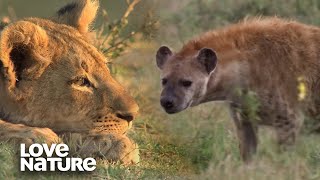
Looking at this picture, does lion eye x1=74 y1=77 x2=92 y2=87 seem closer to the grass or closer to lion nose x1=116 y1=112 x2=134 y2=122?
lion nose x1=116 y1=112 x2=134 y2=122

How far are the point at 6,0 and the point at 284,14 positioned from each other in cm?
329

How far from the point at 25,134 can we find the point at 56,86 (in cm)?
48

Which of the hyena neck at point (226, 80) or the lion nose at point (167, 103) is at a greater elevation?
the hyena neck at point (226, 80)

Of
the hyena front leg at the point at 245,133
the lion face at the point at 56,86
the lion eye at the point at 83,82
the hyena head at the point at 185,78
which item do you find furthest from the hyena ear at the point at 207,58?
the lion eye at the point at 83,82

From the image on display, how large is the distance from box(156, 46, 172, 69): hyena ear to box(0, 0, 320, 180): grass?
2.14 feet

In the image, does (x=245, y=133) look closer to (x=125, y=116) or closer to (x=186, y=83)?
(x=186, y=83)

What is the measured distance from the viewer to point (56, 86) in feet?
19.2

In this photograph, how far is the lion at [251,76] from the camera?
6.25m

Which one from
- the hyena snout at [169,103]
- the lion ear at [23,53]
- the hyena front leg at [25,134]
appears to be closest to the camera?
the hyena front leg at [25,134]

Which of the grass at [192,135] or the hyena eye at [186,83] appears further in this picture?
the hyena eye at [186,83]

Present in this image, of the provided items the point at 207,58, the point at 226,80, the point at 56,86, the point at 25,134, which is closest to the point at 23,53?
the point at 56,86

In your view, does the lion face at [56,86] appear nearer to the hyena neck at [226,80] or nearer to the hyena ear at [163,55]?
the hyena ear at [163,55]

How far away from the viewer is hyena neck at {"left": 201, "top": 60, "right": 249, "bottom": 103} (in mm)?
6383

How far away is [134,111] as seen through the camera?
5926 millimetres
